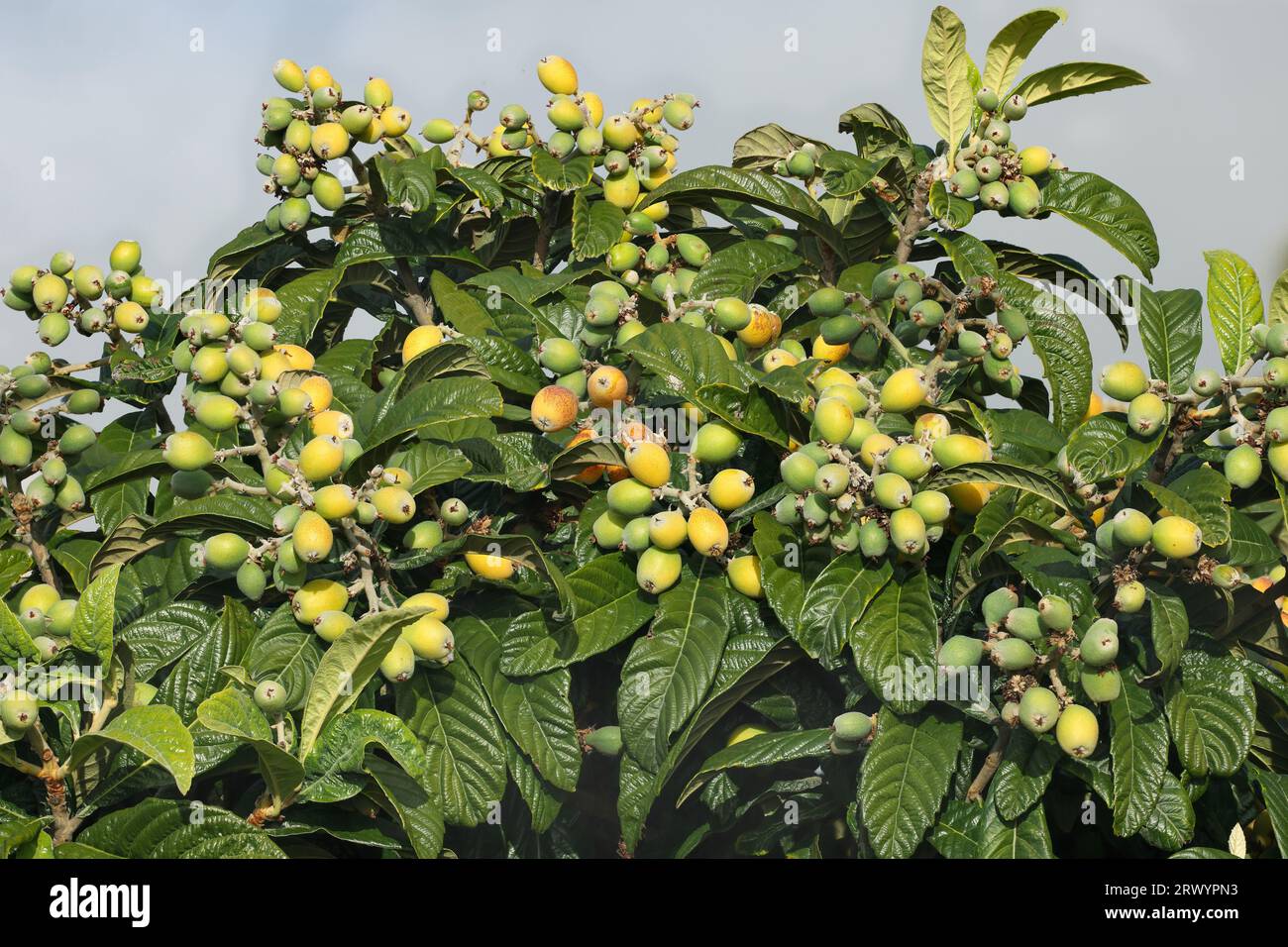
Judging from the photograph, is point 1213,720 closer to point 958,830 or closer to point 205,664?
point 958,830

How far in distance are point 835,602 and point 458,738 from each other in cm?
72

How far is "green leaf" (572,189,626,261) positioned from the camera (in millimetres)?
2986

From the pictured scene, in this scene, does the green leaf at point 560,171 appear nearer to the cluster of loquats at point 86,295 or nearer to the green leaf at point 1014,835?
the cluster of loquats at point 86,295

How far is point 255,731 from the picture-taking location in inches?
85.2

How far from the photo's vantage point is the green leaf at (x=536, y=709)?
2410 millimetres

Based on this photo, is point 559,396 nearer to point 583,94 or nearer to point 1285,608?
point 583,94

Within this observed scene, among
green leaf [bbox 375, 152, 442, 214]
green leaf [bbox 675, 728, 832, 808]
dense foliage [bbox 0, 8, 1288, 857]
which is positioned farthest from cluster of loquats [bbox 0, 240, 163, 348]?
green leaf [bbox 675, 728, 832, 808]

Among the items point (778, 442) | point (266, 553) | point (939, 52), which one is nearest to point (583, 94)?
point (939, 52)

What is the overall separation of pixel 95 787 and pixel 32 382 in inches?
42.7

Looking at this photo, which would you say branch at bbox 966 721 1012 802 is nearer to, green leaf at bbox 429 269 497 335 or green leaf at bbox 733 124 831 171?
green leaf at bbox 429 269 497 335

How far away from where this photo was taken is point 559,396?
265 centimetres

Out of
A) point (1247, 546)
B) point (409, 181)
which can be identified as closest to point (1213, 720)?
point (1247, 546)

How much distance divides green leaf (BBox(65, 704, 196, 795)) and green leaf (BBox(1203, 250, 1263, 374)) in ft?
6.29

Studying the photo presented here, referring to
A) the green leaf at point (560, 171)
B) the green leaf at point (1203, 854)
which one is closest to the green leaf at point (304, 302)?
the green leaf at point (560, 171)
